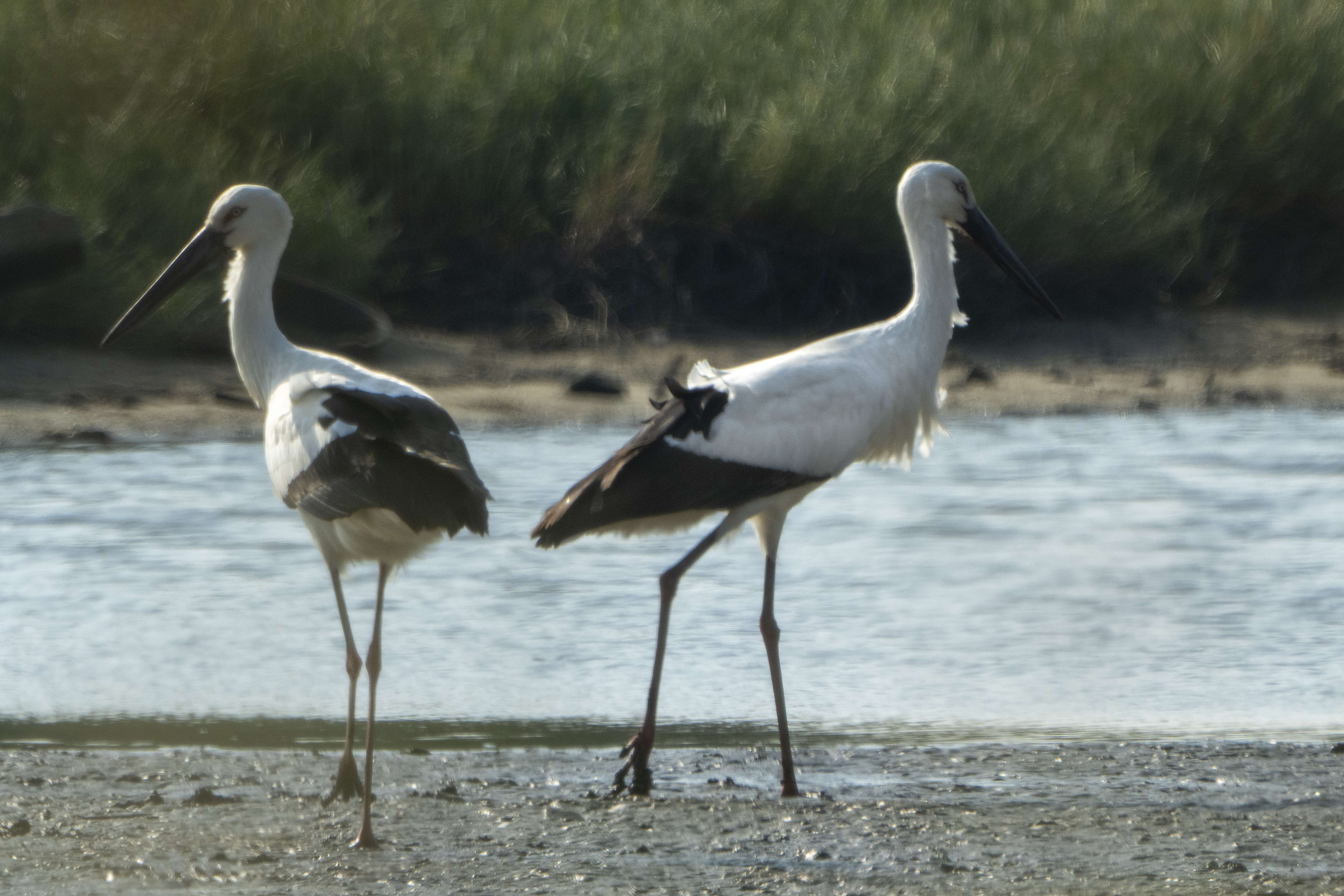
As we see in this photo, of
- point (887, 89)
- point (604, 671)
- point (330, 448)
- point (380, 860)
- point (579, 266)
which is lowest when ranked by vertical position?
point (380, 860)

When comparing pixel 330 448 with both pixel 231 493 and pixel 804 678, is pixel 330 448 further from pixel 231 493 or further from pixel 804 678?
pixel 231 493

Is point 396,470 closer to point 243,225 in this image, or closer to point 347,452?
point 347,452

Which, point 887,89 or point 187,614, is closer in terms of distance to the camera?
point 187,614

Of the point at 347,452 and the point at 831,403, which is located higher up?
the point at 831,403

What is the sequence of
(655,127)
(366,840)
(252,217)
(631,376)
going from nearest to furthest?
1. (366,840)
2. (252,217)
3. (631,376)
4. (655,127)

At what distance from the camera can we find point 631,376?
35.2 feet

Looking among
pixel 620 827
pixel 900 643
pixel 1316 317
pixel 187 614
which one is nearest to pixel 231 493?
pixel 187 614

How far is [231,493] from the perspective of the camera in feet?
25.1

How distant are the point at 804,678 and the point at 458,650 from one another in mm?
947

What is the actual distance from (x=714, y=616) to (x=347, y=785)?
1.82 m

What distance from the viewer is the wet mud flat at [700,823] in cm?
348

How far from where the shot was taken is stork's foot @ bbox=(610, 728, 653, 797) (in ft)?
13.7

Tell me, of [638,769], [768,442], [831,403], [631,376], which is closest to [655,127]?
[631,376]

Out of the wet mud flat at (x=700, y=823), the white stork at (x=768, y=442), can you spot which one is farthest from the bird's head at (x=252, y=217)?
the wet mud flat at (x=700, y=823)
